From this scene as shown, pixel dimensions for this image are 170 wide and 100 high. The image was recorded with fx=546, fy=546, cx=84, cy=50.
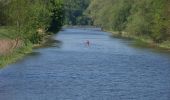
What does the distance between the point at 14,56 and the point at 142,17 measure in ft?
157

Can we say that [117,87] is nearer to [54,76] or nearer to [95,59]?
[54,76]

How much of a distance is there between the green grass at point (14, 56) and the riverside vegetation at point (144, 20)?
2429cm

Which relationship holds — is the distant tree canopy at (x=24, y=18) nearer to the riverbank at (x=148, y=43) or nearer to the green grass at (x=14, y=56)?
the green grass at (x=14, y=56)

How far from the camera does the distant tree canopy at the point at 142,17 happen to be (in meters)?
87.1

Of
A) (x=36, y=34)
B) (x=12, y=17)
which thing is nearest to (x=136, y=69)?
(x=12, y=17)

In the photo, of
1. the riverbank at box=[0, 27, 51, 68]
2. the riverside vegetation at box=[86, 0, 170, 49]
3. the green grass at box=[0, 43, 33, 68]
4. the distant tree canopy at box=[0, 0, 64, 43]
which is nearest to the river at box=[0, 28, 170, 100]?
the green grass at box=[0, 43, 33, 68]

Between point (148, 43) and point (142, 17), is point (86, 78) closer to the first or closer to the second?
point (148, 43)

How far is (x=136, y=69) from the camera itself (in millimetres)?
50906

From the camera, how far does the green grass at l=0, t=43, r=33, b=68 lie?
51938 mm

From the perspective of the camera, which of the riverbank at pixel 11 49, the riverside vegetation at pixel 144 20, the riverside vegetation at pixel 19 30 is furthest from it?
the riverside vegetation at pixel 144 20

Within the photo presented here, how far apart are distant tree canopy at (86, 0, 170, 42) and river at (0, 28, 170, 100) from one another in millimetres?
23939

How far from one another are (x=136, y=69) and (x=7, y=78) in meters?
13.8

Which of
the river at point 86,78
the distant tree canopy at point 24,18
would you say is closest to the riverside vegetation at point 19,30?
the distant tree canopy at point 24,18

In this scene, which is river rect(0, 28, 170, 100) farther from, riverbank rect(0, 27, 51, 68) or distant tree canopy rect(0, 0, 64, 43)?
distant tree canopy rect(0, 0, 64, 43)
